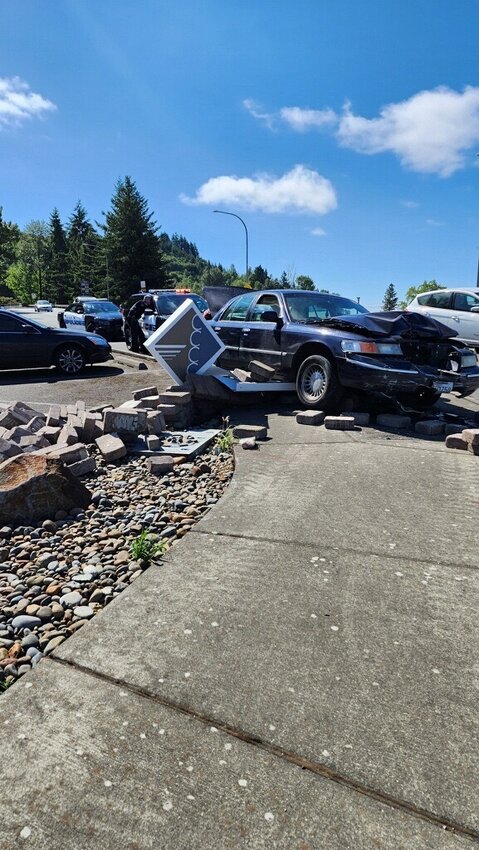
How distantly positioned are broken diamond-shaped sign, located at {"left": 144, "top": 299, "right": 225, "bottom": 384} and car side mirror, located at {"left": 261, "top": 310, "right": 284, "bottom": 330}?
0.87 m

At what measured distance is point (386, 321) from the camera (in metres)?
6.94

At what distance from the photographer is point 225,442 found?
246 inches

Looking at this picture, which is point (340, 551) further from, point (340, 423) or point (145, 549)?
point (340, 423)

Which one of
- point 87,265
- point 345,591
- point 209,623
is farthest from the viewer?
point 87,265

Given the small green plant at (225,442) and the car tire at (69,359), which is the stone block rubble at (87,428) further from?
the car tire at (69,359)

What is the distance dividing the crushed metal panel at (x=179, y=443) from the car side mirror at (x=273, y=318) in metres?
1.95

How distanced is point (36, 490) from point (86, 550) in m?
0.82

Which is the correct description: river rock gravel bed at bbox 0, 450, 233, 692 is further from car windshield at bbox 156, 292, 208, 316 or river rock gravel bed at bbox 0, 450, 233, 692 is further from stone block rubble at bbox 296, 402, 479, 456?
car windshield at bbox 156, 292, 208, 316

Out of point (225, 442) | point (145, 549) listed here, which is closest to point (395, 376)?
point (225, 442)

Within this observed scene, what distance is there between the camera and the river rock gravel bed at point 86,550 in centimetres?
279

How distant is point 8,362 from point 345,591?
11021mm

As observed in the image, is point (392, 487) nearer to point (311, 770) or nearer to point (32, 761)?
point (311, 770)

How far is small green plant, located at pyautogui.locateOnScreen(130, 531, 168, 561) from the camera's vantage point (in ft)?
11.4

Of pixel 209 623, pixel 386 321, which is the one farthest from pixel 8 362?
pixel 209 623
